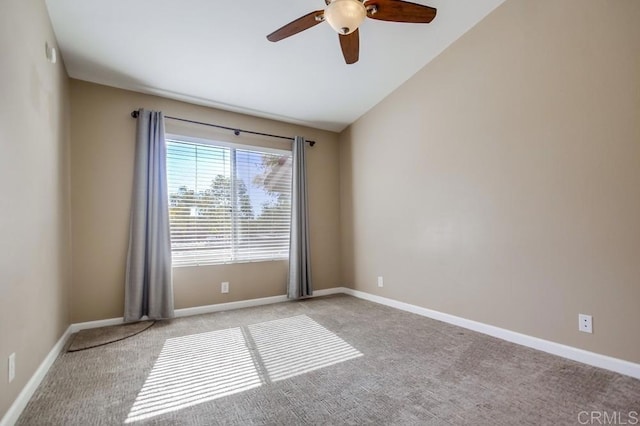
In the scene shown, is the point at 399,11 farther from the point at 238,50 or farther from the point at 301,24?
the point at 238,50

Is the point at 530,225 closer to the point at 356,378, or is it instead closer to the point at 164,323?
the point at 356,378

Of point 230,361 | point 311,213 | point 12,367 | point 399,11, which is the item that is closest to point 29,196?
point 12,367

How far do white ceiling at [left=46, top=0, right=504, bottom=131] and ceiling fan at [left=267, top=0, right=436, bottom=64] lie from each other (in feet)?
1.69

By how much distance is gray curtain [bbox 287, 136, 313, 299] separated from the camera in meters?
4.07

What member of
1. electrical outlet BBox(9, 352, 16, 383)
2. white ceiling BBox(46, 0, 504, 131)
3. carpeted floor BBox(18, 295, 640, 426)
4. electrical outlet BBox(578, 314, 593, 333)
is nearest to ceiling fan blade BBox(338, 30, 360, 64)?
white ceiling BBox(46, 0, 504, 131)

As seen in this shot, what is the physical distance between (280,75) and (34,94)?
2.05 meters

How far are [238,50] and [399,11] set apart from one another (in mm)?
1553

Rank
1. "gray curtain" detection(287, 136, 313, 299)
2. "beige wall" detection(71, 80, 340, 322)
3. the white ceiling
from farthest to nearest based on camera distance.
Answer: "gray curtain" detection(287, 136, 313, 299) < "beige wall" detection(71, 80, 340, 322) < the white ceiling

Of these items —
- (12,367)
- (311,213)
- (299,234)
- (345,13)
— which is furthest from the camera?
(311,213)

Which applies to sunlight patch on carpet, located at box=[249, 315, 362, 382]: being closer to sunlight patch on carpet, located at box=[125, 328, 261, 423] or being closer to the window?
sunlight patch on carpet, located at box=[125, 328, 261, 423]

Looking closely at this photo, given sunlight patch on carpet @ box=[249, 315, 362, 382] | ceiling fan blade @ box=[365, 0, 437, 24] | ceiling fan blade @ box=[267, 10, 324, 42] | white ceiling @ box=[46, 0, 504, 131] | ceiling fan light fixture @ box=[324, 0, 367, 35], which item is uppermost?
white ceiling @ box=[46, 0, 504, 131]

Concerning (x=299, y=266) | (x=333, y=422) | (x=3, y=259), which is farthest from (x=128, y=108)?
(x=333, y=422)

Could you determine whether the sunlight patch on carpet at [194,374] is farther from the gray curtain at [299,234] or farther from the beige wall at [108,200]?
the gray curtain at [299,234]

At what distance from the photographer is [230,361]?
223 cm
